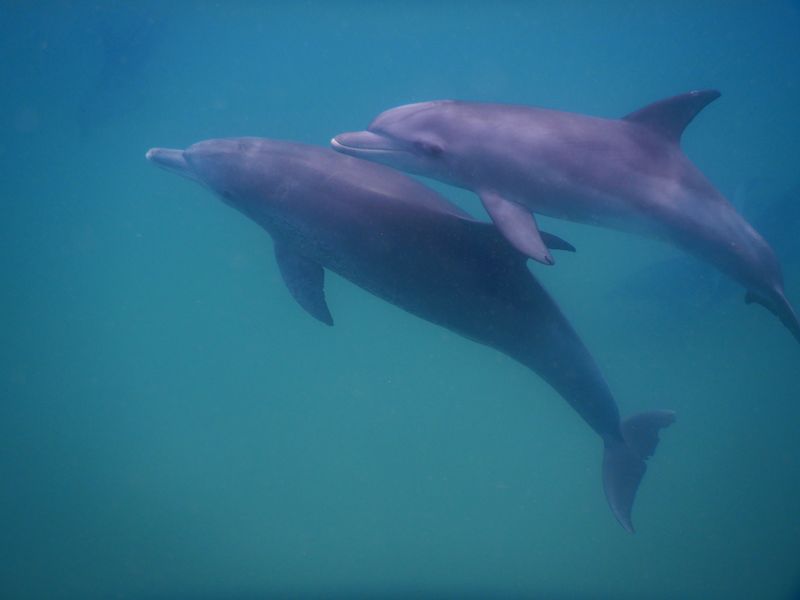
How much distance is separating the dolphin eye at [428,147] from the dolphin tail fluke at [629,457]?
4.49 metres

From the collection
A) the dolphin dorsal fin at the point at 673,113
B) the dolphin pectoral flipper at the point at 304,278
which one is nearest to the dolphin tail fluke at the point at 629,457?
the dolphin dorsal fin at the point at 673,113

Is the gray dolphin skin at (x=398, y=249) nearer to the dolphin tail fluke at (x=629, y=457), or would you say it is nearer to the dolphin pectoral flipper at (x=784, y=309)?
the dolphin tail fluke at (x=629, y=457)

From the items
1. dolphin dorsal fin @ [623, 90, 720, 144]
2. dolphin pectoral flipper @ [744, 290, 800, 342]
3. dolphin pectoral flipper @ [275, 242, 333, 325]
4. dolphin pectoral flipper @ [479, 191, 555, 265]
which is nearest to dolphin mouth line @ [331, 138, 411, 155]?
dolphin pectoral flipper @ [479, 191, 555, 265]

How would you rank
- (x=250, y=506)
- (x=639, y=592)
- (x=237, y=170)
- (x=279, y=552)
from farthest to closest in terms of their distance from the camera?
(x=250, y=506)
(x=279, y=552)
(x=639, y=592)
(x=237, y=170)

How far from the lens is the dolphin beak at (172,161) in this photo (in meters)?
6.83

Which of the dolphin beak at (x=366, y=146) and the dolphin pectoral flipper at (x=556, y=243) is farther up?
the dolphin beak at (x=366, y=146)

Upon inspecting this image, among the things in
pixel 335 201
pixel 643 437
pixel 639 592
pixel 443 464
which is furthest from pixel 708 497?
pixel 335 201

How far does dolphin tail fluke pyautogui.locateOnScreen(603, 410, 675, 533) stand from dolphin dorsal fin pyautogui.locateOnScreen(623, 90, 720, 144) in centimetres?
392

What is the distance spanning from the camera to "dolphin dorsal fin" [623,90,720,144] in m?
5.07

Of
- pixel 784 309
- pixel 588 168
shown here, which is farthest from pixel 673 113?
pixel 784 309

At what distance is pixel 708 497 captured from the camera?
13258mm

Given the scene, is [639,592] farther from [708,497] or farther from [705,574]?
[708,497]

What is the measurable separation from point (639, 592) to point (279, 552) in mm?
7941

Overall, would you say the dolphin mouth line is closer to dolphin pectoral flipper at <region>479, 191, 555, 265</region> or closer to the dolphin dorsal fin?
dolphin pectoral flipper at <region>479, 191, 555, 265</region>
